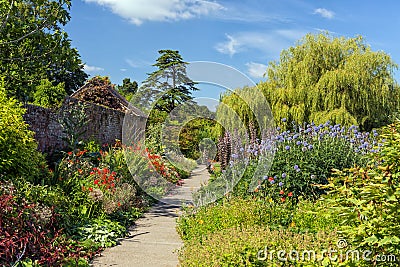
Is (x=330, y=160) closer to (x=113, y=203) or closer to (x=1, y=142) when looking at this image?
(x=113, y=203)

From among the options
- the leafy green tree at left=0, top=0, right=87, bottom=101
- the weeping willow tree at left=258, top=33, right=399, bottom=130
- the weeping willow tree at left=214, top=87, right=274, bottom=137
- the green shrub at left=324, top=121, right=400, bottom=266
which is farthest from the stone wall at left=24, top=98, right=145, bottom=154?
the green shrub at left=324, top=121, right=400, bottom=266

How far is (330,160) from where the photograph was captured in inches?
246

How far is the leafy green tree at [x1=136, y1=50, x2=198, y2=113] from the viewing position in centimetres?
794

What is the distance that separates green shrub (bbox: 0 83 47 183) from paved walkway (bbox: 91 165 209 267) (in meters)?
1.76

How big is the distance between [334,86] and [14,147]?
37.1 ft

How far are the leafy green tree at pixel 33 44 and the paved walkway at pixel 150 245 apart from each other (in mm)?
3211

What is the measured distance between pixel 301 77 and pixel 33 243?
1248 centimetres

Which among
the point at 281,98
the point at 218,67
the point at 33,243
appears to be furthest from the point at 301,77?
the point at 33,243

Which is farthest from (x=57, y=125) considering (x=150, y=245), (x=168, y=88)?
(x=150, y=245)

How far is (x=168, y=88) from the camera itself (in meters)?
8.57

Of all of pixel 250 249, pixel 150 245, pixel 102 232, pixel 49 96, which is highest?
pixel 49 96

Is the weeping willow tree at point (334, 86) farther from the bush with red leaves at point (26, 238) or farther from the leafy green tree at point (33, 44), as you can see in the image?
the bush with red leaves at point (26, 238)

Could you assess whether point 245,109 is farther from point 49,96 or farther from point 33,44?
point 33,44

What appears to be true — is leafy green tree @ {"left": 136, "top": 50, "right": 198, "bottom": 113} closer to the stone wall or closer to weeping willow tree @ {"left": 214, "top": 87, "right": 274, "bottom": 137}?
the stone wall
